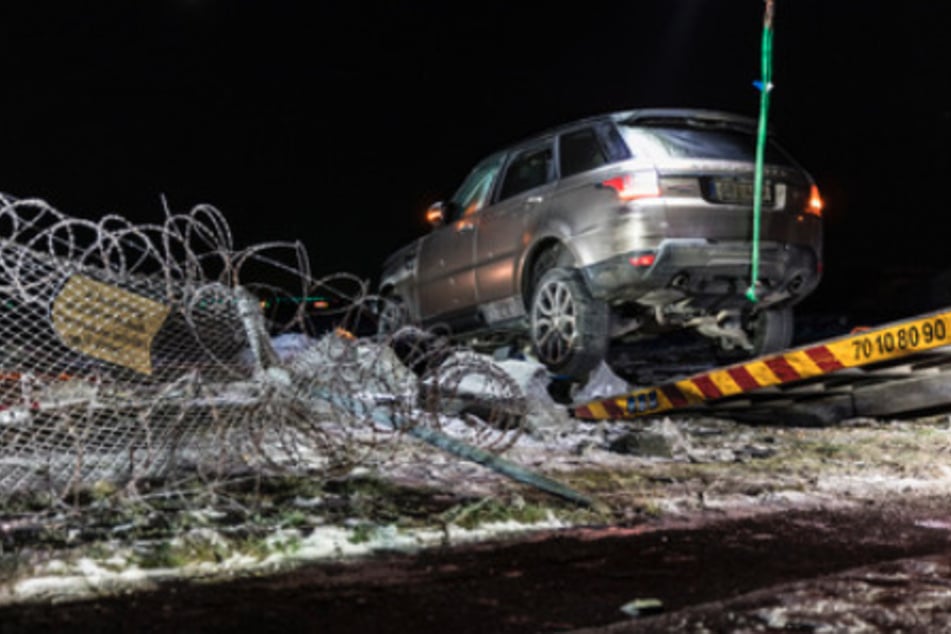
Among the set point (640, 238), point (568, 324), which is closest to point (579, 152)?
point (640, 238)

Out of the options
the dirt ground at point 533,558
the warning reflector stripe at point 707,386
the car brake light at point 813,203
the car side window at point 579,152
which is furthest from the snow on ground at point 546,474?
the car side window at point 579,152

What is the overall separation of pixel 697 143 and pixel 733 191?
485 millimetres

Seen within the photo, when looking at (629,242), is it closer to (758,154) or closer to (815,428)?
(758,154)

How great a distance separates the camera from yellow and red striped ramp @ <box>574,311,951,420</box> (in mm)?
4871

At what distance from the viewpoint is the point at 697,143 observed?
659 centimetres

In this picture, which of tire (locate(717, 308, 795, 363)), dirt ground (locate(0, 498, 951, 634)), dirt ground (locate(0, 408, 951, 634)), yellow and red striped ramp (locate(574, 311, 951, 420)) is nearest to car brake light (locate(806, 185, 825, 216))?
tire (locate(717, 308, 795, 363))

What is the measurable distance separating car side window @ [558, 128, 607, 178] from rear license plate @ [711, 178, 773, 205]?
856 millimetres

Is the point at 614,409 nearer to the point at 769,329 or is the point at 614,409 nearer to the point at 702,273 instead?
the point at 702,273

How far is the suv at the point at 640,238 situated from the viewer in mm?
6266

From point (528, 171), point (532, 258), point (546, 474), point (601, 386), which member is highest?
point (528, 171)

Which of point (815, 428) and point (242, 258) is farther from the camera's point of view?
point (815, 428)

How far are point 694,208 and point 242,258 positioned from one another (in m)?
3.77

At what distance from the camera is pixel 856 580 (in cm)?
258

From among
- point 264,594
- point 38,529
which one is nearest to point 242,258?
point 38,529
